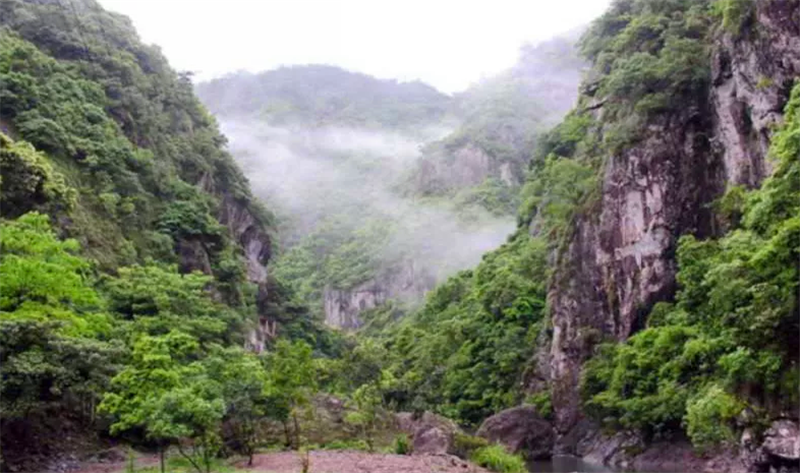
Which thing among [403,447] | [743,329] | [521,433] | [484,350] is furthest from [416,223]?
[743,329]

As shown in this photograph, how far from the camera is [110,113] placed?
178ft

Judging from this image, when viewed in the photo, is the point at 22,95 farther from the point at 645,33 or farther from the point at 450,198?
the point at 450,198

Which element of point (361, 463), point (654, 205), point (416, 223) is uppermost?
point (416, 223)

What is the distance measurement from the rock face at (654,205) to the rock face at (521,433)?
126 centimetres

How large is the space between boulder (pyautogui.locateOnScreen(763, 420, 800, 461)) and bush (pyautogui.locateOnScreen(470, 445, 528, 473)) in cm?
953

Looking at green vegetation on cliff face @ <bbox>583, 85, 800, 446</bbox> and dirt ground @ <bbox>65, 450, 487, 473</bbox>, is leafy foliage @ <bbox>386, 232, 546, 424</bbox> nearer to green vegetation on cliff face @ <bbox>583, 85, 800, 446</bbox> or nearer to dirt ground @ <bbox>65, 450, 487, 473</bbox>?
green vegetation on cliff face @ <bbox>583, 85, 800, 446</bbox>

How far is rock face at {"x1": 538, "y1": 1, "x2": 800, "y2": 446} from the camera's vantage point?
128ft

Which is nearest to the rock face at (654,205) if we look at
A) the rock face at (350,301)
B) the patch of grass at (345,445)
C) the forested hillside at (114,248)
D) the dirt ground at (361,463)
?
the patch of grass at (345,445)

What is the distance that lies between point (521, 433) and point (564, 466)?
5631 mm

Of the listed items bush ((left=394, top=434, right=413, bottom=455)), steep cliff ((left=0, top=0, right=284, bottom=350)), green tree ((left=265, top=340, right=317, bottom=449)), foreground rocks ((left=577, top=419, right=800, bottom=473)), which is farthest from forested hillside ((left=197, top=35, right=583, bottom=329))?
green tree ((left=265, top=340, right=317, bottom=449))

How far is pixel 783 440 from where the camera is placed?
2441cm

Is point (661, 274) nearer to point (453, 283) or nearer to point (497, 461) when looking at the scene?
point (497, 461)

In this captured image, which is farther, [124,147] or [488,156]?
[488,156]

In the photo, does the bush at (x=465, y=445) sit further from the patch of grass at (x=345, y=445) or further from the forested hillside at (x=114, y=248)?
the forested hillside at (x=114, y=248)
